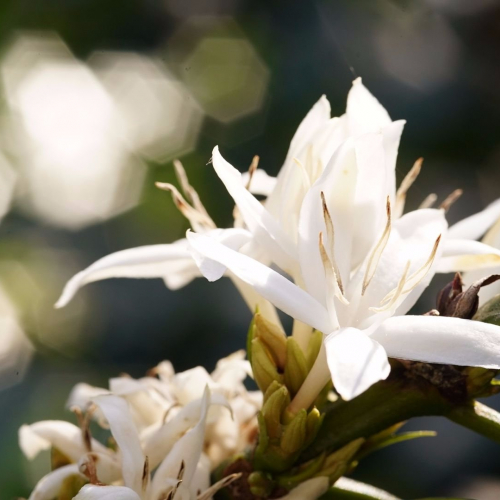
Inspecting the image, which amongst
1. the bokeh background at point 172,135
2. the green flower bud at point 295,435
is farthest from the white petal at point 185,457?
the bokeh background at point 172,135

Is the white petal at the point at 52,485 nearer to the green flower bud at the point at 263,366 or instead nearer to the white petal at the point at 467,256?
the green flower bud at the point at 263,366

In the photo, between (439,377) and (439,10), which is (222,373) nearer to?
(439,377)

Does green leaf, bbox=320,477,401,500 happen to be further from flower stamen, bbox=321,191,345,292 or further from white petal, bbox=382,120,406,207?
white petal, bbox=382,120,406,207

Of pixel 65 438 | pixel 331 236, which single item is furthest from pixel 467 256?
pixel 65 438

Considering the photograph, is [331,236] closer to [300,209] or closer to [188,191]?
[300,209]

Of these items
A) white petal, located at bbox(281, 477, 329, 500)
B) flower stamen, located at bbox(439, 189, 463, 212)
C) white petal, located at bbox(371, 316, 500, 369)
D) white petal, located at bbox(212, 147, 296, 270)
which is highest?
white petal, located at bbox(212, 147, 296, 270)

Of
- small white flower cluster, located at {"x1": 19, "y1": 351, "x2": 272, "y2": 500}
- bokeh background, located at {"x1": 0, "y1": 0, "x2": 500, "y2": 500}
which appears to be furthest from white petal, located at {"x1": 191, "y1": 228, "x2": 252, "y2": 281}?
bokeh background, located at {"x1": 0, "y1": 0, "x2": 500, "y2": 500}
